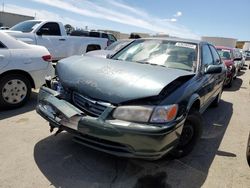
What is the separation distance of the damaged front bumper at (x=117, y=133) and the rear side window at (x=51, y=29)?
6.97 m

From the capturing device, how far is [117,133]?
8.98ft

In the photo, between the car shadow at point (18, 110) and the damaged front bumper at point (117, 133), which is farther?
the car shadow at point (18, 110)

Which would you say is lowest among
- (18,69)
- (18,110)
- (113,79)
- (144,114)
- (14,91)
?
(18,110)

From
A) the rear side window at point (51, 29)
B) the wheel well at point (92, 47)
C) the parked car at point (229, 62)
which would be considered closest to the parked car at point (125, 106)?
the rear side window at point (51, 29)

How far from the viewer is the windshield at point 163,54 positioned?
13.4 feet

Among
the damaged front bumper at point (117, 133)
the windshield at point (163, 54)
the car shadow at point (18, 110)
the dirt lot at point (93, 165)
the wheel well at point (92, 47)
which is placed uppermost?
the windshield at point (163, 54)

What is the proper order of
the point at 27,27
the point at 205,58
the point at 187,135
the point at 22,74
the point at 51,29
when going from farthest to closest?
the point at 51,29, the point at 27,27, the point at 22,74, the point at 205,58, the point at 187,135

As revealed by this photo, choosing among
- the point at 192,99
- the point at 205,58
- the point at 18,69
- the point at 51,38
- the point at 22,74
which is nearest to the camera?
the point at 192,99

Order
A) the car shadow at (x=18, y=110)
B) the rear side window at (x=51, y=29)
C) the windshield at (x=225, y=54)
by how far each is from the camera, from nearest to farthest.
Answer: the car shadow at (x=18, y=110) → the rear side window at (x=51, y=29) → the windshield at (x=225, y=54)

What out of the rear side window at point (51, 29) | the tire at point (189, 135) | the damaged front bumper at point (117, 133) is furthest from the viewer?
the rear side window at point (51, 29)

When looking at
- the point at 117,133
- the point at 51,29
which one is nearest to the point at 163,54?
the point at 117,133

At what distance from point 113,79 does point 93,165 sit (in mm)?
1114

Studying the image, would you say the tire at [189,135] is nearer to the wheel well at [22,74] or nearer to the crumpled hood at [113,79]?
the crumpled hood at [113,79]

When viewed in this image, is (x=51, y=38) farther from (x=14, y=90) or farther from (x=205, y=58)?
(x=205, y=58)
